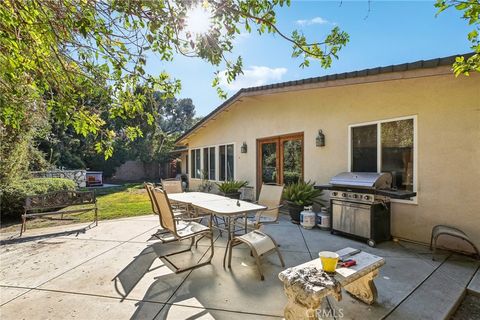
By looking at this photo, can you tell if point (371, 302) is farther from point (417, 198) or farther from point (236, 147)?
point (236, 147)

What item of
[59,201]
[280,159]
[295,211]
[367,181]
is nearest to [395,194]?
[367,181]

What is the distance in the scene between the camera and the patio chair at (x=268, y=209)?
4608 mm

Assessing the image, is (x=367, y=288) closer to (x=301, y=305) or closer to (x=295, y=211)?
(x=301, y=305)

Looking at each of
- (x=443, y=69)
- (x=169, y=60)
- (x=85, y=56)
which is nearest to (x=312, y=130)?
(x=443, y=69)

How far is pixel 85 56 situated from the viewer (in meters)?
3.18

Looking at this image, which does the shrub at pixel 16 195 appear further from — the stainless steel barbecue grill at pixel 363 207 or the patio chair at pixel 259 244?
the stainless steel barbecue grill at pixel 363 207

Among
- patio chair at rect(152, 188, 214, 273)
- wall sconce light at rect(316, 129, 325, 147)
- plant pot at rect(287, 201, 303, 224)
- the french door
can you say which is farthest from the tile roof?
patio chair at rect(152, 188, 214, 273)

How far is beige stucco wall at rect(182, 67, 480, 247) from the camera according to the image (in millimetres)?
4168

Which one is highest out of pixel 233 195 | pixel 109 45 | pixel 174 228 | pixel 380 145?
pixel 109 45

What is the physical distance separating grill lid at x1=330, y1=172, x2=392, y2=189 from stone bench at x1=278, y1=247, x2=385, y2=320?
2.12 meters

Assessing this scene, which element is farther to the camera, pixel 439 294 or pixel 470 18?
pixel 439 294

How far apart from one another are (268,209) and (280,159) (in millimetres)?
3422

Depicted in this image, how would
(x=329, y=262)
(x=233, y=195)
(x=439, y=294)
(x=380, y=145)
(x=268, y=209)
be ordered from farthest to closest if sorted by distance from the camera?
(x=233, y=195), (x=380, y=145), (x=268, y=209), (x=439, y=294), (x=329, y=262)

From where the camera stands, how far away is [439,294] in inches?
117
